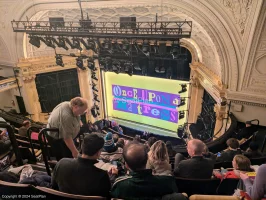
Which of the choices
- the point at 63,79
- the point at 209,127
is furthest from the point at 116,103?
the point at 209,127

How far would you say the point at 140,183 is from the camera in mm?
1971

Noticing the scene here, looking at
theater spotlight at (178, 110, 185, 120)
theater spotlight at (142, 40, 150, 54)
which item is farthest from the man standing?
theater spotlight at (178, 110, 185, 120)

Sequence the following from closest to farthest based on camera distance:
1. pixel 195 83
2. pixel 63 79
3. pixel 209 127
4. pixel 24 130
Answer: pixel 24 130
pixel 209 127
pixel 195 83
pixel 63 79

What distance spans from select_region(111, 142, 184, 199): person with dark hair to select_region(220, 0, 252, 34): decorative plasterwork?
4893mm

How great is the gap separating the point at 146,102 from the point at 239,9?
8.21 meters

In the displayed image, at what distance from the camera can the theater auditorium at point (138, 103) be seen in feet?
7.19

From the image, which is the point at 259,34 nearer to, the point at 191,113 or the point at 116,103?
the point at 191,113

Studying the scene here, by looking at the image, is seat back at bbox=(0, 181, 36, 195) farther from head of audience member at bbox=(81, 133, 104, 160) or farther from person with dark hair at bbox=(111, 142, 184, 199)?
person with dark hair at bbox=(111, 142, 184, 199)

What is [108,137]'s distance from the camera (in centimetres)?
405

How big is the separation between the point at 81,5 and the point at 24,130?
4.94m

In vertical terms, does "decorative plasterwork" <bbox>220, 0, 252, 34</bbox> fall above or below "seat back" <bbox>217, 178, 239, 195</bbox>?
above

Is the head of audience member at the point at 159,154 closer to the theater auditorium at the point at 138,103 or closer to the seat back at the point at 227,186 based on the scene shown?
the theater auditorium at the point at 138,103

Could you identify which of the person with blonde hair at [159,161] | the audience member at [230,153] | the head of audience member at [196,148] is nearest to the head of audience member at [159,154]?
the person with blonde hair at [159,161]

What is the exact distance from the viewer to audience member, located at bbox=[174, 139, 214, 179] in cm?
279
